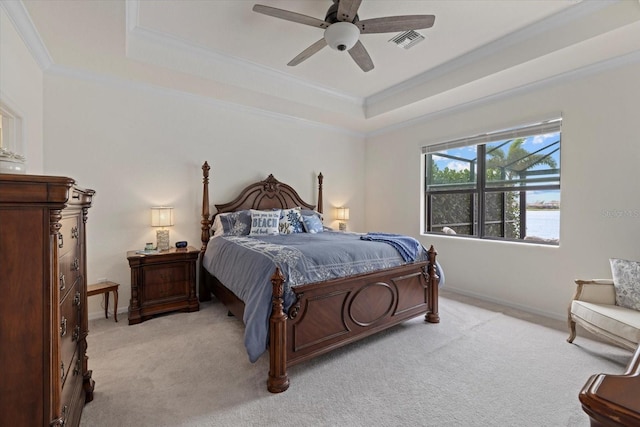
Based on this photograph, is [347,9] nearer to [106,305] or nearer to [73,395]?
[73,395]

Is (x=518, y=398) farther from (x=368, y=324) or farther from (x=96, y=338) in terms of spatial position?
(x=96, y=338)

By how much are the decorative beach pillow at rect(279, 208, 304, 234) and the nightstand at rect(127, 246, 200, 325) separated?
1.14 meters

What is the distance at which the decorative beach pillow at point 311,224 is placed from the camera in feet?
13.7

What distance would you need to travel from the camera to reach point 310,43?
3145mm

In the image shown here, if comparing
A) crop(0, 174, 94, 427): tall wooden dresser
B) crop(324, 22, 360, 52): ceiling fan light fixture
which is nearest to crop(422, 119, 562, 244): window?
crop(324, 22, 360, 52): ceiling fan light fixture

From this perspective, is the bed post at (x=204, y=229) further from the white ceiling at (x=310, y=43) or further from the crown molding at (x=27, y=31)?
the crown molding at (x=27, y=31)

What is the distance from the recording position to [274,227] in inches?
152

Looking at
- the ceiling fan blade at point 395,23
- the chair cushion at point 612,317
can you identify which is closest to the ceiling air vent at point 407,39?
the ceiling fan blade at point 395,23

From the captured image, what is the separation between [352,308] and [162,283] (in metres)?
A: 2.24

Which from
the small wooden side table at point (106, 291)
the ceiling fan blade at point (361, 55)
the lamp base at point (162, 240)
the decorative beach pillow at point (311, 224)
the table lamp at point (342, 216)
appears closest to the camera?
the ceiling fan blade at point (361, 55)

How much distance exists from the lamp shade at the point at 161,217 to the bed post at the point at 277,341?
2.13 meters

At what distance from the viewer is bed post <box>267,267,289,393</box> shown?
2002 mm

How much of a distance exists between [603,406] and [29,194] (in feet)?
5.41

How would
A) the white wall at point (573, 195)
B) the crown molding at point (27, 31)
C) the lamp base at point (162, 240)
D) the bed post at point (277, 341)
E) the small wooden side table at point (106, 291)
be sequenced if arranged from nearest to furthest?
the bed post at point (277, 341), the crown molding at point (27, 31), the white wall at point (573, 195), the small wooden side table at point (106, 291), the lamp base at point (162, 240)
